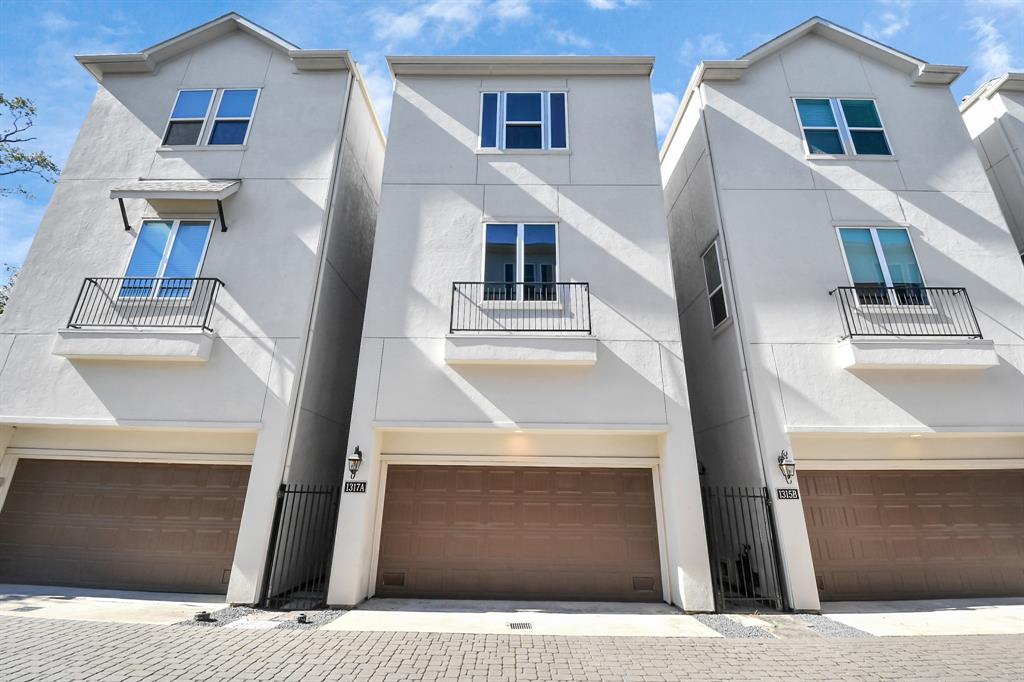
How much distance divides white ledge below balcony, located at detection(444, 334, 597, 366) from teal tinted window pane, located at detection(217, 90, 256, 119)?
278 inches

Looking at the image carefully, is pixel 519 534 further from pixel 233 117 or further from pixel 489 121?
pixel 233 117

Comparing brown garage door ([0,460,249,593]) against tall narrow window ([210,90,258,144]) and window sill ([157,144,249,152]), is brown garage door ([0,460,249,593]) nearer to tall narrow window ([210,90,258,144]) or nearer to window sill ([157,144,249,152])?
window sill ([157,144,249,152])

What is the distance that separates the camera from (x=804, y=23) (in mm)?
10406

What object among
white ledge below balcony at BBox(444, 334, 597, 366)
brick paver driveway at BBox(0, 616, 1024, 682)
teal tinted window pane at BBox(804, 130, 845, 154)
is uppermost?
teal tinted window pane at BBox(804, 130, 845, 154)

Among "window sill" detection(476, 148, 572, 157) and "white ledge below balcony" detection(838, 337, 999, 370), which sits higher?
"window sill" detection(476, 148, 572, 157)

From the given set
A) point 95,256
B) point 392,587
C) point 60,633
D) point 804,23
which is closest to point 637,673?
point 392,587

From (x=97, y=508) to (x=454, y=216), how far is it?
322 inches

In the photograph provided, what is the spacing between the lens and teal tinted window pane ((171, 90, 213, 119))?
32.1ft

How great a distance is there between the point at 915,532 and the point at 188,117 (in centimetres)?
1632

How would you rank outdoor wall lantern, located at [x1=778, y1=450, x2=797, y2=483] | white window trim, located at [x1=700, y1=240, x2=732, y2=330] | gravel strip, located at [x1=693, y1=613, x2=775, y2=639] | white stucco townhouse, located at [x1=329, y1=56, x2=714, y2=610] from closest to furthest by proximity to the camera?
gravel strip, located at [x1=693, y1=613, x2=775, y2=639] → outdoor wall lantern, located at [x1=778, y1=450, x2=797, y2=483] → white stucco townhouse, located at [x1=329, y1=56, x2=714, y2=610] → white window trim, located at [x1=700, y1=240, x2=732, y2=330]

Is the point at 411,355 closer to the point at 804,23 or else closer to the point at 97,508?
the point at 97,508

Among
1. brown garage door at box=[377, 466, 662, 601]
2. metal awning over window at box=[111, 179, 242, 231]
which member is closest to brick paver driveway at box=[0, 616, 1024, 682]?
brown garage door at box=[377, 466, 662, 601]

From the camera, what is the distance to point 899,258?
862 cm

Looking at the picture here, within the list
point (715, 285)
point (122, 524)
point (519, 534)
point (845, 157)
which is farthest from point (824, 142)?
point (122, 524)
